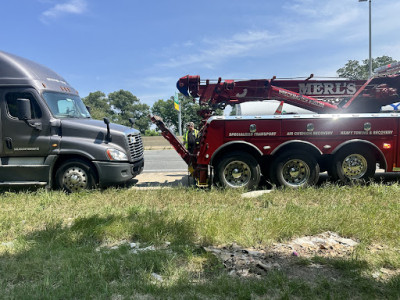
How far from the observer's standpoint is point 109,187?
650 centimetres

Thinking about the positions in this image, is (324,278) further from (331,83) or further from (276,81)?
(331,83)

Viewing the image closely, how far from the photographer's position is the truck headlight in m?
5.99

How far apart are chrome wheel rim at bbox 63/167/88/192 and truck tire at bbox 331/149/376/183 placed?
569 centimetres

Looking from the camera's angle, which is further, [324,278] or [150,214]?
[150,214]

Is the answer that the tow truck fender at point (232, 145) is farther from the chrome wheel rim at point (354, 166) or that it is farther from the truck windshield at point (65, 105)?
the truck windshield at point (65, 105)

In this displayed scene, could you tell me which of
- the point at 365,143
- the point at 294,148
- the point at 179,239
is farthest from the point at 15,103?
the point at 365,143

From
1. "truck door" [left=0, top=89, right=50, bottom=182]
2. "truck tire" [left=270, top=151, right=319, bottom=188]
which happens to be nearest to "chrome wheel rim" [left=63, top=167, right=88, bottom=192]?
"truck door" [left=0, top=89, right=50, bottom=182]

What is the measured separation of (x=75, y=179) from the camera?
602cm

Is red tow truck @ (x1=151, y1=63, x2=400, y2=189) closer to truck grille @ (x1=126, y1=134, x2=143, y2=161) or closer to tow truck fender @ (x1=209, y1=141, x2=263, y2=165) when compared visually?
tow truck fender @ (x1=209, y1=141, x2=263, y2=165)

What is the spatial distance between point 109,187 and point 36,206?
1.70 meters

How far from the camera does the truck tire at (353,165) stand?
620 centimetres

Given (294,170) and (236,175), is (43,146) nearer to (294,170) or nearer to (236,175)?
(236,175)

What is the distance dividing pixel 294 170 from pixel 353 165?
1383 millimetres

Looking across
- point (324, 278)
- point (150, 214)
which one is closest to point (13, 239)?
point (150, 214)
